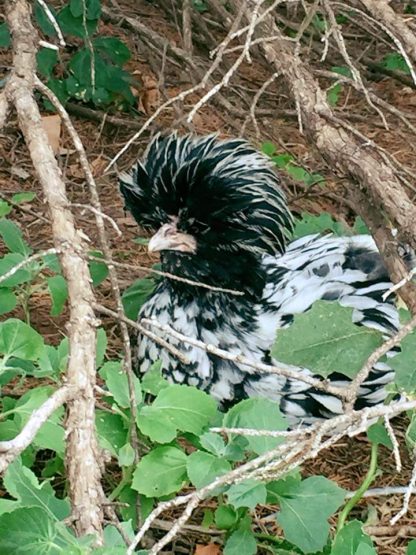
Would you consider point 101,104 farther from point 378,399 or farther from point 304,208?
point 378,399

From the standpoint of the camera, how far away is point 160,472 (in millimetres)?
2115

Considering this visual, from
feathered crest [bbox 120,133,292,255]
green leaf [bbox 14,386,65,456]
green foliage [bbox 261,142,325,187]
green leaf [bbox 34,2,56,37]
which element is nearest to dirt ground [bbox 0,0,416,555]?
green foliage [bbox 261,142,325,187]

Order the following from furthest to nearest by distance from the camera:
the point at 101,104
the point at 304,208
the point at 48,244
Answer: the point at 101,104 < the point at 304,208 < the point at 48,244

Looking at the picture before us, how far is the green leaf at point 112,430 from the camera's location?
2.11m

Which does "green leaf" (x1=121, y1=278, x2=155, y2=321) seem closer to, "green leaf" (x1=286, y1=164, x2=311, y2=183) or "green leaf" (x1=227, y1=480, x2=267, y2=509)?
"green leaf" (x1=286, y1=164, x2=311, y2=183)

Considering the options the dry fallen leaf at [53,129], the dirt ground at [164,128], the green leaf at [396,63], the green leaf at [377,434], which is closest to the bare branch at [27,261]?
the green leaf at [377,434]

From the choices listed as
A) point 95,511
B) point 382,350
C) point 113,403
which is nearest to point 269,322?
point 113,403

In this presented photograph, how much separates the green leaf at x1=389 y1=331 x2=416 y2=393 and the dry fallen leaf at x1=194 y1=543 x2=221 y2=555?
2.80ft

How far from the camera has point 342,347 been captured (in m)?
1.97

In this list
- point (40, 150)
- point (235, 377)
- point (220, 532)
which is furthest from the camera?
point (235, 377)

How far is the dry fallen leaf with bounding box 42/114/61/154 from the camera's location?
4.29 metres

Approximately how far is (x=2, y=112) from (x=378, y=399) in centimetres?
140

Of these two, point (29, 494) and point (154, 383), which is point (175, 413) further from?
point (29, 494)

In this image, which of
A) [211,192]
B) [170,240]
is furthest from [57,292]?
[211,192]
